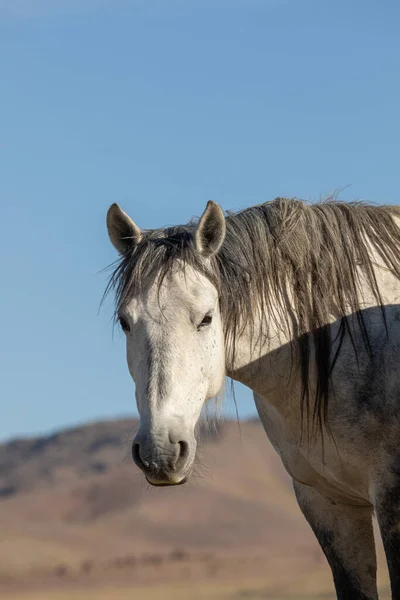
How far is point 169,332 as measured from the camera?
4820mm

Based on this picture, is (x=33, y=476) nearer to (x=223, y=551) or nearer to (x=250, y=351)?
(x=223, y=551)

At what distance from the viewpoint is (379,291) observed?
5492 millimetres

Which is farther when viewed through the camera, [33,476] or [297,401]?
[33,476]

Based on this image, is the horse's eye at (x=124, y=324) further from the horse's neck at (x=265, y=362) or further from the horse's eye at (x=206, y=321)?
the horse's neck at (x=265, y=362)

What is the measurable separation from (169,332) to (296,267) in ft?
3.15

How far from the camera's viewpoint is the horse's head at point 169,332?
4594 millimetres

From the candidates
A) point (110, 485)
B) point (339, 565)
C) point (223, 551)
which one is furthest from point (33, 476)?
point (339, 565)

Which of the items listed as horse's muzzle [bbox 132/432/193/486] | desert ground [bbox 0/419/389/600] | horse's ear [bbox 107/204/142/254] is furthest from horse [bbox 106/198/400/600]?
desert ground [bbox 0/419/389/600]

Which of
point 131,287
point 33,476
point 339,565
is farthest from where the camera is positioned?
point 33,476

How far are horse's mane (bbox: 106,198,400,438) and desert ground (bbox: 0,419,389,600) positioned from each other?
114ft

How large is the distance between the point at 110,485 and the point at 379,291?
234ft

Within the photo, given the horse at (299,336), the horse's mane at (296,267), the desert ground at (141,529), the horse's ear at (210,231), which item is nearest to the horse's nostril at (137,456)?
the horse at (299,336)

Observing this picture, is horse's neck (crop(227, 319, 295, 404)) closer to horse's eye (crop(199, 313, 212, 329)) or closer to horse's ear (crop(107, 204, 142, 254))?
horse's eye (crop(199, 313, 212, 329))

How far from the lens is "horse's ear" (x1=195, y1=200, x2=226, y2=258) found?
16.6 feet
